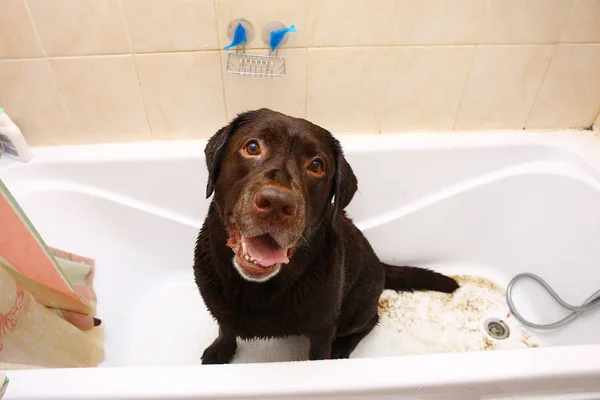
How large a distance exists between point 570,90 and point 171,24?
1.58 meters

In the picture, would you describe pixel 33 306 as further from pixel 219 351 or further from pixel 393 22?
pixel 393 22

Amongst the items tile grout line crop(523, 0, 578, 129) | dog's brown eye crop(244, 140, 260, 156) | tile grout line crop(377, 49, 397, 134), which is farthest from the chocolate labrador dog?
tile grout line crop(523, 0, 578, 129)

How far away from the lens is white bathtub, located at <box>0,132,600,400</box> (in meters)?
1.52

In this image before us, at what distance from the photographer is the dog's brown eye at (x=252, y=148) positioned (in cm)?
99

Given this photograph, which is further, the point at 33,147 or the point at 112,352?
the point at 33,147

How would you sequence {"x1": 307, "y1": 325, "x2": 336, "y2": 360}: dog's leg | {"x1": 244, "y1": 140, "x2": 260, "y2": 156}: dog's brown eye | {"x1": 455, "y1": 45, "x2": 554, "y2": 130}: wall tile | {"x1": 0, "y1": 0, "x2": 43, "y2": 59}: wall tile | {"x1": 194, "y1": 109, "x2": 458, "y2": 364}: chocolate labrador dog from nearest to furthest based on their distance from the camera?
{"x1": 194, "y1": 109, "x2": 458, "y2": 364}: chocolate labrador dog → {"x1": 244, "y1": 140, "x2": 260, "y2": 156}: dog's brown eye → {"x1": 307, "y1": 325, "x2": 336, "y2": 360}: dog's leg → {"x1": 0, "y1": 0, "x2": 43, "y2": 59}: wall tile → {"x1": 455, "y1": 45, "x2": 554, "y2": 130}: wall tile

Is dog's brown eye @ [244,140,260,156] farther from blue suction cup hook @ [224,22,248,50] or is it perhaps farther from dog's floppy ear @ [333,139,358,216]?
blue suction cup hook @ [224,22,248,50]

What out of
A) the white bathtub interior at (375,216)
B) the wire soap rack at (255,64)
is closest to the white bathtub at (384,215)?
the white bathtub interior at (375,216)

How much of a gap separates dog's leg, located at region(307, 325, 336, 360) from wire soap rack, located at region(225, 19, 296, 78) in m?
0.91

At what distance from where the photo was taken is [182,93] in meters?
1.51

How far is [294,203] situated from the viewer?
0.83 meters

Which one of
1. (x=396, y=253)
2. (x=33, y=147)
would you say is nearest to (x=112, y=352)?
(x=33, y=147)

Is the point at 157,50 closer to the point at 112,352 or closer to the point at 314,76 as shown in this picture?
the point at 314,76

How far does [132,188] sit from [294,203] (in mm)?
1063
